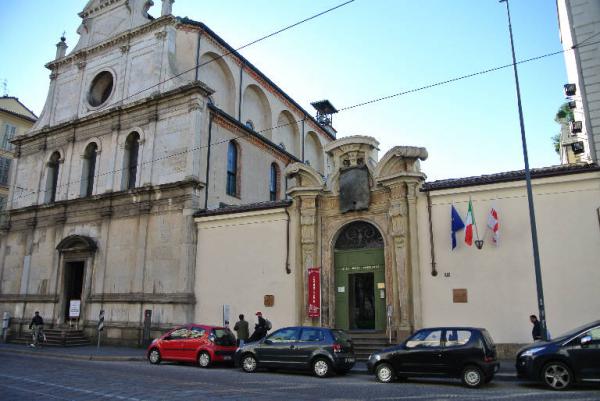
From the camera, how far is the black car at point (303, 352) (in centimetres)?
1312

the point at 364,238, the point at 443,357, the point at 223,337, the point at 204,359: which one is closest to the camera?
the point at 443,357

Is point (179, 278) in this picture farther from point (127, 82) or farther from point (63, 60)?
point (63, 60)

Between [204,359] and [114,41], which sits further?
[114,41]

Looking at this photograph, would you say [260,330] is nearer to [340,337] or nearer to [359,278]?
[359,278]

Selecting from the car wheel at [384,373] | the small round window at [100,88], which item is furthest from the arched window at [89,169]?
the car wheel at [384,373]

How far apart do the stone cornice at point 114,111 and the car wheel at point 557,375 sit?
745 inches

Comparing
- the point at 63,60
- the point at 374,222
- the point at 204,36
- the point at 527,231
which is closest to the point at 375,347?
the point at 374,222

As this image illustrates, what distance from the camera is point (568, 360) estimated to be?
33.9 feet

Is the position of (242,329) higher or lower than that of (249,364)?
higher

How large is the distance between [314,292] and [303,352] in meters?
5.16

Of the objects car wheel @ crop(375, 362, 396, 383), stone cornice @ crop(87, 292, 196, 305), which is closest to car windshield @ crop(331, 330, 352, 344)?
car wheel @ crop(375, 362, 396, 383)

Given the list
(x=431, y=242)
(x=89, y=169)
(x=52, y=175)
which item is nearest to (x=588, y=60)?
(x=431, y=242)

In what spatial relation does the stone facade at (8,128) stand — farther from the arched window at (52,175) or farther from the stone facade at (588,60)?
the stone facade at (588,60)

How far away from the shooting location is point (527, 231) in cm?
1556
